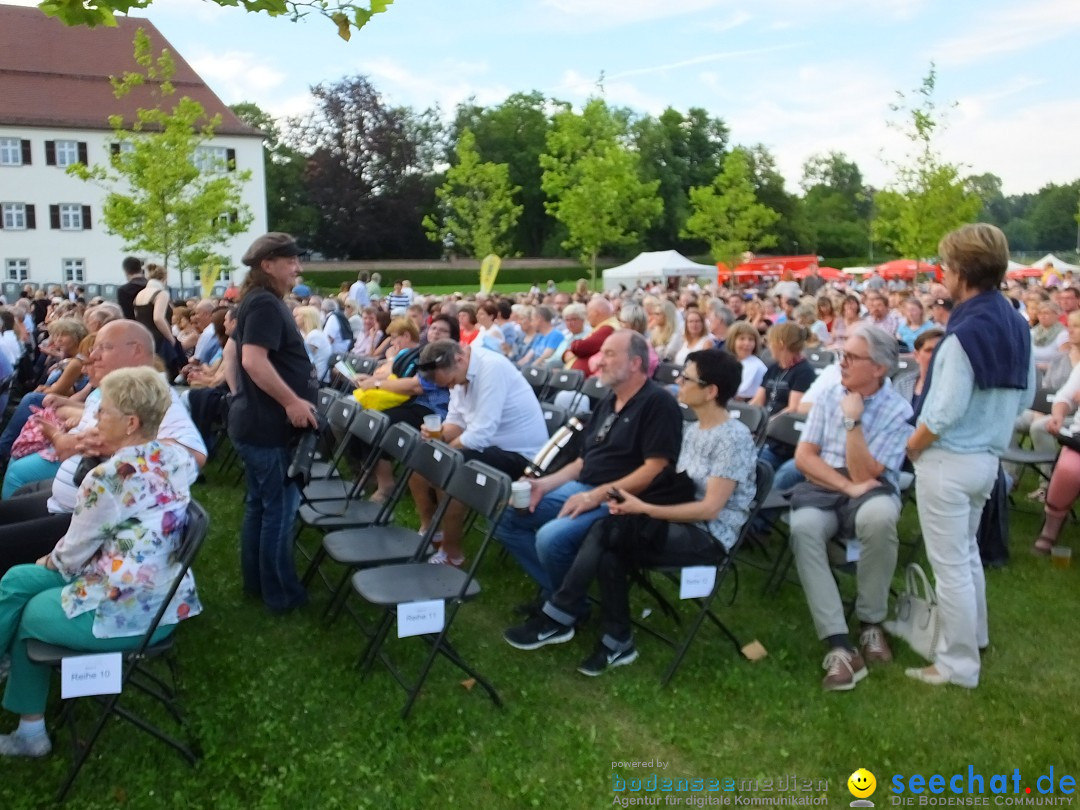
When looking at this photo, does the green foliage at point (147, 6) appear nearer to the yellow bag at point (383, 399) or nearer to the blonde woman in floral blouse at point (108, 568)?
the blonde woman in floral blouse at point (108, 568)

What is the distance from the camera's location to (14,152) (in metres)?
41.6

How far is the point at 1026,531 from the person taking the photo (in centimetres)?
598

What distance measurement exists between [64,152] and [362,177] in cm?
1551

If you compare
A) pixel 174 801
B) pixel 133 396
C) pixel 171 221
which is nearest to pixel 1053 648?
pixel 174 801

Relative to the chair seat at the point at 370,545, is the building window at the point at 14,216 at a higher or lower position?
higher

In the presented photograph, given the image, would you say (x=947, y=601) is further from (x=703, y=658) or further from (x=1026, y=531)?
(x=1026, y=531)

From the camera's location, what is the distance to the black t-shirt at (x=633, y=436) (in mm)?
4188

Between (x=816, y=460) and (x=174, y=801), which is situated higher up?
→ (x=816, y=460)

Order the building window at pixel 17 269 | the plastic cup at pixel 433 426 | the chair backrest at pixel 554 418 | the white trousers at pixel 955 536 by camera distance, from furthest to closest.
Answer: the building window at pixel 17 269
the chair backrest at pixel 554 418
the plastic cup at pixel 433 426
the white trousers at pixel 955 536

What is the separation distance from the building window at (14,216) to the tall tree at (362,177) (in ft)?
48.6

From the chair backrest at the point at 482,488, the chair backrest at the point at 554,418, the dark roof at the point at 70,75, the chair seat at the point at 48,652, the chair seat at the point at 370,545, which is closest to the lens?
the chair seat at the point at 48,652

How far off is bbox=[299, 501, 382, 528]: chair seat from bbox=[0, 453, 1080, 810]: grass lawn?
483mm

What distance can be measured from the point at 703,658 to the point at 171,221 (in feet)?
87.3

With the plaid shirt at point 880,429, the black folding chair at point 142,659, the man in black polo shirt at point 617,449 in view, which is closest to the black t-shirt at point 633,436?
the man in black polo shirt at point 617,449
